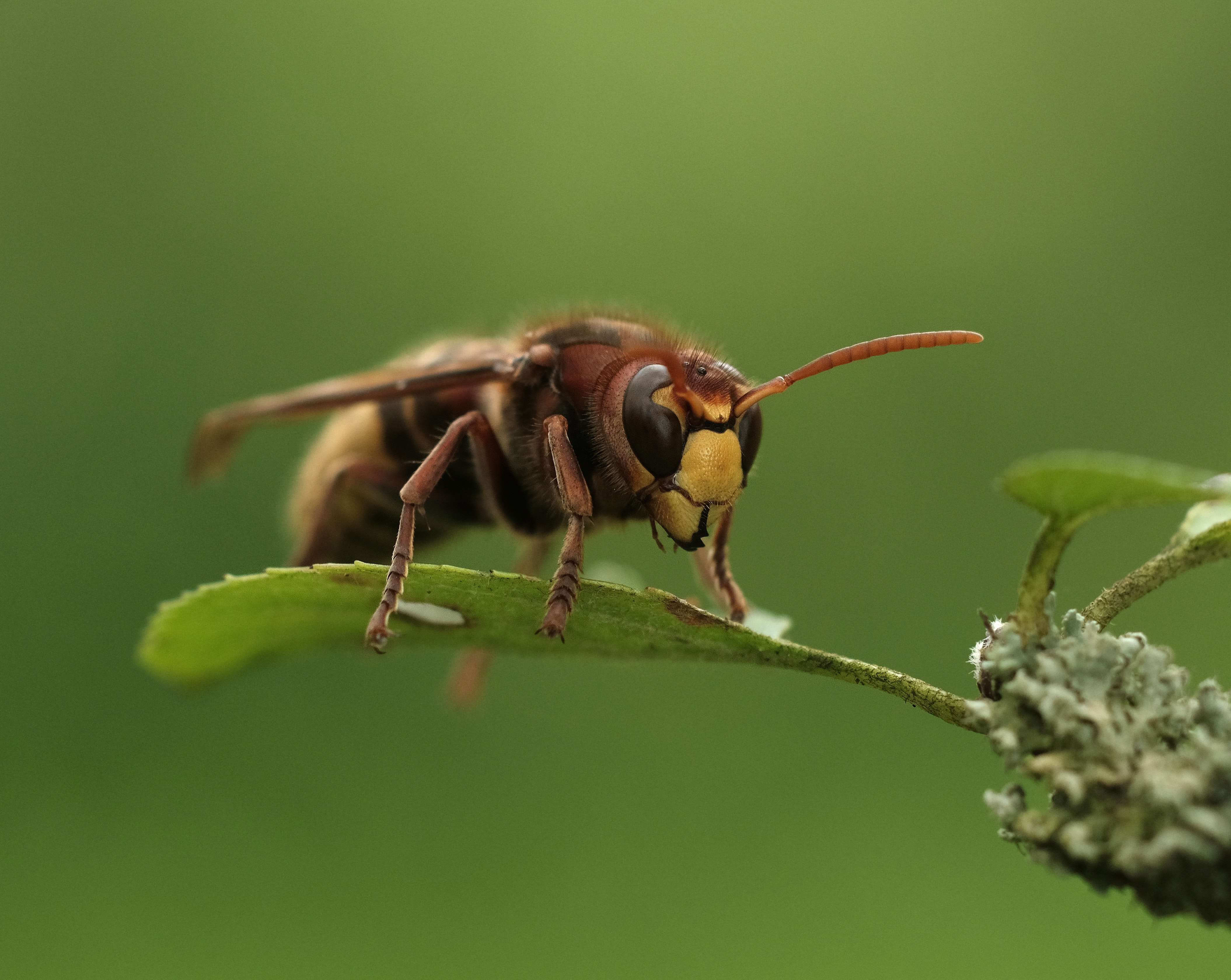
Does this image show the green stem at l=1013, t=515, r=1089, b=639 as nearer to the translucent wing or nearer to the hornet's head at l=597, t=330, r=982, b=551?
the hornet's head at l=597, t=330, r=982, b=551

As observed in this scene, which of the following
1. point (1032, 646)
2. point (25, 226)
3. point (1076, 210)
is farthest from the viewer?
point (1076, 210)

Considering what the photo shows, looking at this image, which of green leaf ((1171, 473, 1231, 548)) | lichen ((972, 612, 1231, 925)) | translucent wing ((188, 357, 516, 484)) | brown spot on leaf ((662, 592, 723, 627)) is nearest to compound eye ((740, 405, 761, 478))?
translucent wing ((188, 357, 516, 484))

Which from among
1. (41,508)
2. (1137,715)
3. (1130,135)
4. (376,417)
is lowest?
(41,508)

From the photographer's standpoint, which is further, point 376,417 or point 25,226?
point 25,226

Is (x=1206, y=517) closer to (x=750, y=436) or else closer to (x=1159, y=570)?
(x=1159, y=570)

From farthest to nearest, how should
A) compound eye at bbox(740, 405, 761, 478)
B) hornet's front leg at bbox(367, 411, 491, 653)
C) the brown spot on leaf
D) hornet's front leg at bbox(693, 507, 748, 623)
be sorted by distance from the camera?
hornet's front leg at bbox(693, 507, 748, 623) < compound eye at bbox(740, 405, 761, 478) < hornet's front leg at bbox(367, 411, 491, 653) < the brown spot on leaf

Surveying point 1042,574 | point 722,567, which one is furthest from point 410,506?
point 1042,574

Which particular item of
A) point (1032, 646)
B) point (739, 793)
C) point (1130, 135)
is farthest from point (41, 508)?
point (1130, 135)

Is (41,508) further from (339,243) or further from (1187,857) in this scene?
(1187,857)
